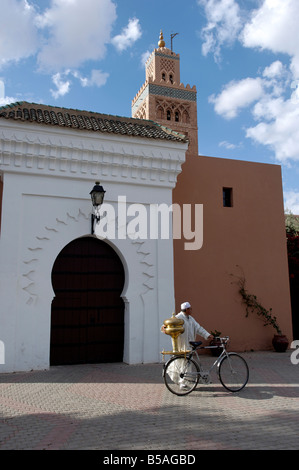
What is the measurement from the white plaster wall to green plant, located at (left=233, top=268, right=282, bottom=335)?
243 centimetres

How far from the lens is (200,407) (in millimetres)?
5508

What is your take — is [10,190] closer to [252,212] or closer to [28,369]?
[28,369]

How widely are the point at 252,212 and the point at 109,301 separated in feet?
16.2

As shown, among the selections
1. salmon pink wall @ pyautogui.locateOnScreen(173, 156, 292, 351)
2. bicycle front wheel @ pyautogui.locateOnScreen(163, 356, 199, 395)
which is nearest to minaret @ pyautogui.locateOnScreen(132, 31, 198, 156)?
salmon pink wall @ pyautogui.locateOnScreen(173, 156, 292, 351)

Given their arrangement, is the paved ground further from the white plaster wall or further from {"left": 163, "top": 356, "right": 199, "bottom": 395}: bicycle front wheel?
the white plaster wall

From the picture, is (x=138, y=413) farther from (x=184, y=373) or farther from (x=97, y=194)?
(x=97, y=194)

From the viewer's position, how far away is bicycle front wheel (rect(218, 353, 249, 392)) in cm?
634

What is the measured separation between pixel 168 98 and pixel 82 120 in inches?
1079

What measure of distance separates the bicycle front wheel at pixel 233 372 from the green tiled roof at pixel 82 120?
534 cm

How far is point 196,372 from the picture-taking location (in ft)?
20.4

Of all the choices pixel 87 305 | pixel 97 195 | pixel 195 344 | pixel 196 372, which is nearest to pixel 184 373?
pixel 196 372

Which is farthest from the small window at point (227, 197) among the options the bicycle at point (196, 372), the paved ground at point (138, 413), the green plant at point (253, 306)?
the bicycle at point (196, 372)
